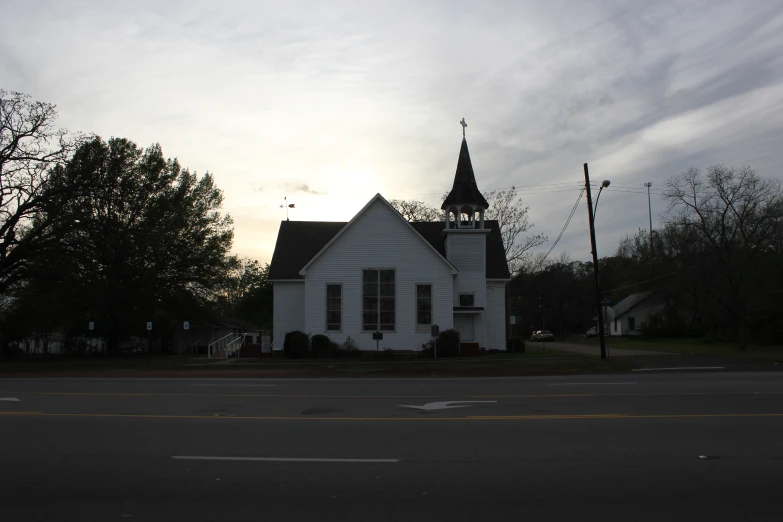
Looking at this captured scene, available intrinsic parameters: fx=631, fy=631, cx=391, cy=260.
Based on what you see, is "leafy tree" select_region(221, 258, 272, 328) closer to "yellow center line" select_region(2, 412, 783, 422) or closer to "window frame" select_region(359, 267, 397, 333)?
"window frame" select_region(359, 267, 397, 333)

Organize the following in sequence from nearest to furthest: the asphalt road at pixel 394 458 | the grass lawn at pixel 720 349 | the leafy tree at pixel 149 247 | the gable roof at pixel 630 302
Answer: the asphalt road at pixel 394 458 → the grass lawn at pixel 720 349 → the leafy tree at pixel 149 247 → the gable roof at pixel 630 302

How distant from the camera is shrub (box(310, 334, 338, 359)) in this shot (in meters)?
32.0

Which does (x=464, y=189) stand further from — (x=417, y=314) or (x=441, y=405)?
(x=441, y=405)

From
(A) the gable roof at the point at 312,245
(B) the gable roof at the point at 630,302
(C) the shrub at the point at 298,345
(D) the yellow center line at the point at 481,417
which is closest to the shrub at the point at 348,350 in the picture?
(C) the shrub at the point at 298,345

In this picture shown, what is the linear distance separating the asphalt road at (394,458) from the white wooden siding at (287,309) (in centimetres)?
2050

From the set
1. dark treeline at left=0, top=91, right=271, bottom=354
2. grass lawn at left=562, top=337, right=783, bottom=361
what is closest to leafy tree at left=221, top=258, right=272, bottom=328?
dark treeline at left=0, top=91, right=271, bottom=354

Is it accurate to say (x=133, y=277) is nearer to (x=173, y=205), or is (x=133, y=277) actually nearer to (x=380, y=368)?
(x=173, y=205)

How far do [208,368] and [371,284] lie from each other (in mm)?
9763

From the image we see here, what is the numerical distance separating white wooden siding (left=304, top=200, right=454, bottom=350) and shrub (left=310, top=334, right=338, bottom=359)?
84 centimetres

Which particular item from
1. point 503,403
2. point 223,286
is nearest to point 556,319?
point 223,286

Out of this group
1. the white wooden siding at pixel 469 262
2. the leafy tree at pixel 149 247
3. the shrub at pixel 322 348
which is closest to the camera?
the shrub at pixel 322 348

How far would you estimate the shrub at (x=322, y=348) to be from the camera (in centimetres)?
3203

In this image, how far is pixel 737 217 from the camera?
46.1 meters

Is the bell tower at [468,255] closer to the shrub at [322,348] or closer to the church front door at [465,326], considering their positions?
the church front door at [465,326]
